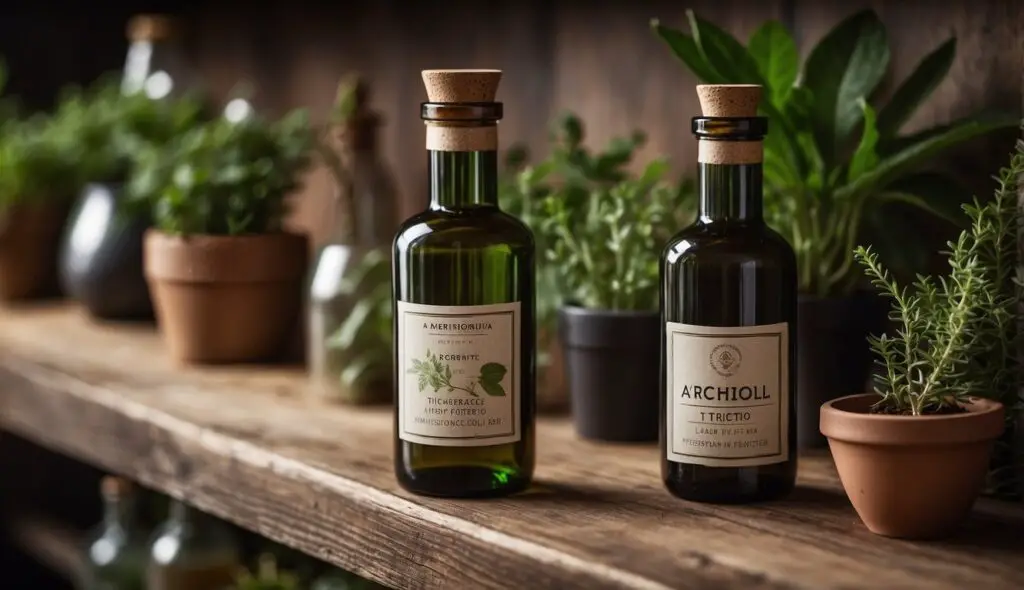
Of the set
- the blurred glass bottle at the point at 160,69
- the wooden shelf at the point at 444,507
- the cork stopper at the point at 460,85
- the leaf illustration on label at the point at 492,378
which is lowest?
the wooden shelf at the point at 444,507

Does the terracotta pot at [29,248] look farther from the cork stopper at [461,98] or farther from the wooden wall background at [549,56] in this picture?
the cork stopper at [461,98]

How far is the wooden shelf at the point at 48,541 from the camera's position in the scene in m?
1.79

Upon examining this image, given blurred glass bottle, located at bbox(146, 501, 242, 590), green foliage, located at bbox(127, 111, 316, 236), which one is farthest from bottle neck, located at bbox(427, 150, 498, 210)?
blurred glass bottle, located at bbox(146, 501, 242, 590)

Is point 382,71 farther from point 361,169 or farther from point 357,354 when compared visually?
point 357,354

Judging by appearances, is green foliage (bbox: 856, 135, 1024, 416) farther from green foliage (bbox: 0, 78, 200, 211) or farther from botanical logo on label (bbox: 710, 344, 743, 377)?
green foliage (bbox: 0, 78, 200, 211)

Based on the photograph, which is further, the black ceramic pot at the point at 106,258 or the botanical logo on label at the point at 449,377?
the black ceramic pot at the point at 106,258

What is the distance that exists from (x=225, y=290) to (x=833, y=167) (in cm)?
67

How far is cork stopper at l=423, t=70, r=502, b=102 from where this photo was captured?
0.88 meters

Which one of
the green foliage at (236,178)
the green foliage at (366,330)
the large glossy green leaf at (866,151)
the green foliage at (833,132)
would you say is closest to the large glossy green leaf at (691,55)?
the green foliage at (833,132)

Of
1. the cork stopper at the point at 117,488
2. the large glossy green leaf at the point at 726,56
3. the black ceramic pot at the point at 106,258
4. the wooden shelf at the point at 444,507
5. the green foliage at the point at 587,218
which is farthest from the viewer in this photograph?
the black ceramic pot at the point at 106,258

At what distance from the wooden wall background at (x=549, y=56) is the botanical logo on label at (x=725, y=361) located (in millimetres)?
291

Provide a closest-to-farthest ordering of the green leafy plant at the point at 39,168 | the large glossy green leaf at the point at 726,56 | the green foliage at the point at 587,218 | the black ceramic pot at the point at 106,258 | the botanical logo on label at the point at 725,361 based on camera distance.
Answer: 1. the botanical logo on label at the point at 725,361
2. the large glossy green leaf at the point at 726,56
3. the green foliage at the point at 587,218
4. the black ceramic pot at the point at 106,258
5. the green leafy plant at the point at 39,168

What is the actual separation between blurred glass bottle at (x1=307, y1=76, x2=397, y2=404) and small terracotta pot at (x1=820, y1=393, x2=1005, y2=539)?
546 millimetres

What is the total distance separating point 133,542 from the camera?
61.1 inches
